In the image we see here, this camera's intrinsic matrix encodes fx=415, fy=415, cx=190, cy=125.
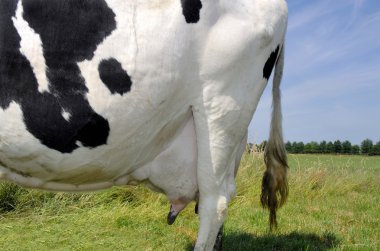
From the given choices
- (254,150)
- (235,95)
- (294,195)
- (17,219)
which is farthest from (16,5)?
A: (254,150)

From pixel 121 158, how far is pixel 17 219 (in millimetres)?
4218

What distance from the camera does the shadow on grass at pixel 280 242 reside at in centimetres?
411

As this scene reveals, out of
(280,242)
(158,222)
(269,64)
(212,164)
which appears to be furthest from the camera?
(158,222)

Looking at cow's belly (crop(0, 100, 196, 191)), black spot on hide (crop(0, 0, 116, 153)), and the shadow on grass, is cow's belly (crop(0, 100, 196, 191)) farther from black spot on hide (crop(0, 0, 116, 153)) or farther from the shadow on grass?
the shadow on grass

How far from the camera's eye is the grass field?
4434 mm

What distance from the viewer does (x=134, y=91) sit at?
2.29 meters

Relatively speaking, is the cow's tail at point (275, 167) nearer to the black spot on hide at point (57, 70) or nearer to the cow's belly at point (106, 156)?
the cow's belly at point (106, 156)

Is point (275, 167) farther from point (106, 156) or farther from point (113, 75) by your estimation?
point (113, 75)

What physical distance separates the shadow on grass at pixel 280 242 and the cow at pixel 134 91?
156cm

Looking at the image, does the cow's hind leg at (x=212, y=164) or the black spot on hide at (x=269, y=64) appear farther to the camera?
the black spot on hide at (x=269, y=64)

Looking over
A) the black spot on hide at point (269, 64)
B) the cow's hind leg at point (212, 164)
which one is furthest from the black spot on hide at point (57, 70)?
the black spot on hide at point (269, 64)

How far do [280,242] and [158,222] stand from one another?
181cm


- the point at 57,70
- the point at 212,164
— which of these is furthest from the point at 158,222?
the point at 57,70

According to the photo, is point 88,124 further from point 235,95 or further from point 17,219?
point 17,219
